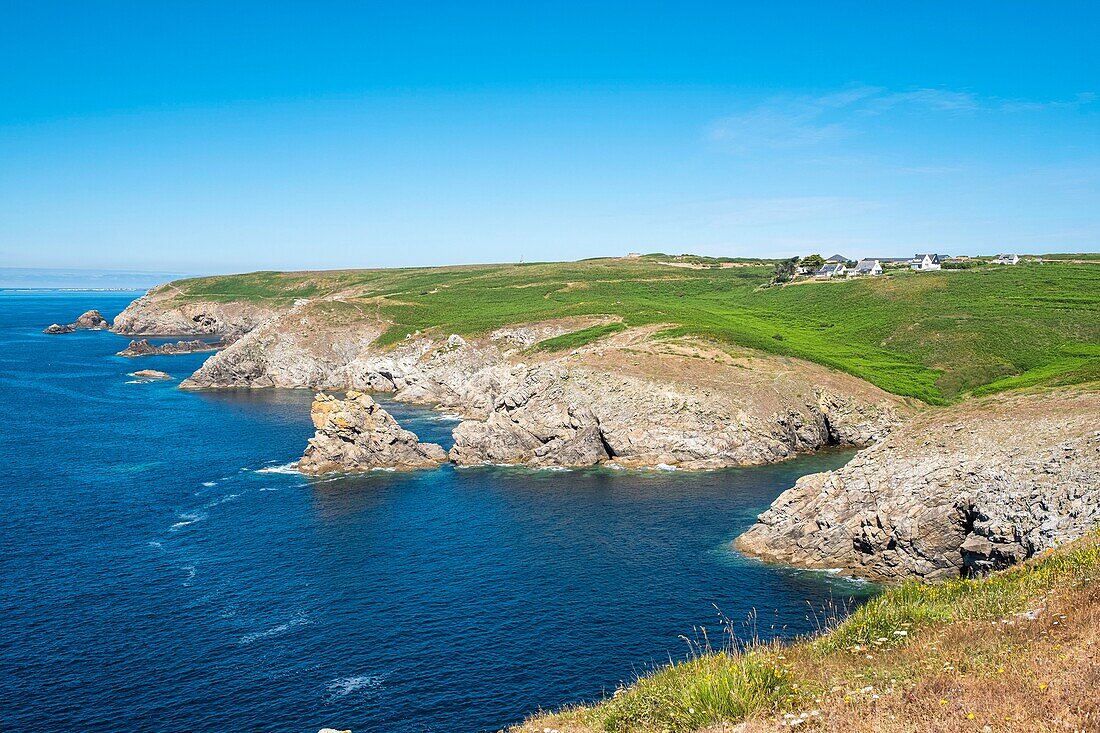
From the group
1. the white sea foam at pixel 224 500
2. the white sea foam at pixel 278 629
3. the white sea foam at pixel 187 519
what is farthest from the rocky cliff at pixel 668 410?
the white sea foam at pixel 278 629

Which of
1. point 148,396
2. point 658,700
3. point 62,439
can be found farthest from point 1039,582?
point 148,396

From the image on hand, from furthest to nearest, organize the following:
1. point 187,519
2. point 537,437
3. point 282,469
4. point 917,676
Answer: point 537,437 → point 282,469 → point 187,519 → point 917,676

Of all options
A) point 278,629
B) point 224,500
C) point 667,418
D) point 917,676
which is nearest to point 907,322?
point 667,418

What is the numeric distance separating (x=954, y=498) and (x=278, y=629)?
48586 millimetres

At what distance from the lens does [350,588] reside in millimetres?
58312

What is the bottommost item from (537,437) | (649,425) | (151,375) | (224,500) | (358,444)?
(224,500)

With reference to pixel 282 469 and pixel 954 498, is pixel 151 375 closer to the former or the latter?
pixel 282 469

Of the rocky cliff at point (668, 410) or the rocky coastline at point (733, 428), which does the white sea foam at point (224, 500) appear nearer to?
the rocky coastline at point (733, 428)

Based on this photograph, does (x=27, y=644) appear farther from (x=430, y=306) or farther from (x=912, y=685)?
(x=430, y=306)

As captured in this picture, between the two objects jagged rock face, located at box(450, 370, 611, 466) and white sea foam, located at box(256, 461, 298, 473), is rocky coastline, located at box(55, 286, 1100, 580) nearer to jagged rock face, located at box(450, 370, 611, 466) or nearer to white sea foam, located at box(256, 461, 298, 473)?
jagged rock face, located at box(450, 370, 611, 466)

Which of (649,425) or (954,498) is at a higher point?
(954,498)

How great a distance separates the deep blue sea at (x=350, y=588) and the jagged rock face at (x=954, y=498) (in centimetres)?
393

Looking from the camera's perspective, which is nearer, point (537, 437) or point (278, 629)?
point (278, 629)

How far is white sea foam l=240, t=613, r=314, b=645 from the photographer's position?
50.1 m
